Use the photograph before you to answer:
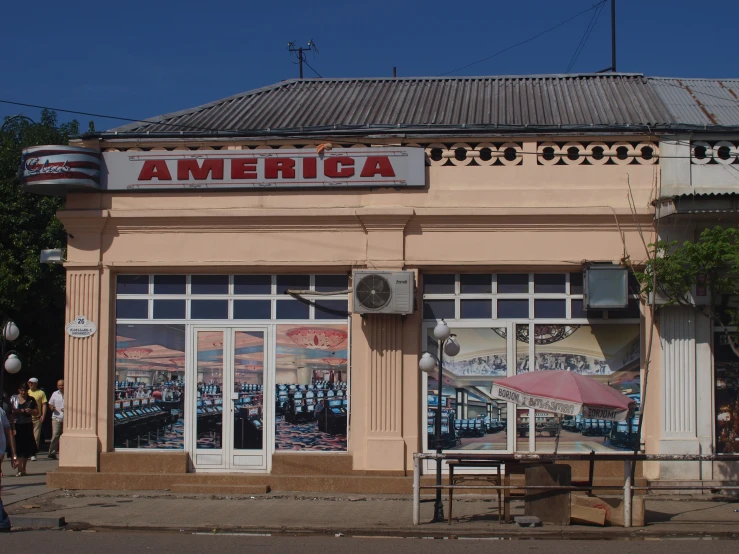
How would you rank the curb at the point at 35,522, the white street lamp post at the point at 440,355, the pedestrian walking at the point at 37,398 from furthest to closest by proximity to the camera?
the pedestrian walking at the point at 37,398 < the white street lamp post at the point at 440,355 < the curb at the point at 35,522

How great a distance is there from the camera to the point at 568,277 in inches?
538

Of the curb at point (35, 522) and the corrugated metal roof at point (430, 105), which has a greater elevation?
the corrugated metal roof at point (430, 105)

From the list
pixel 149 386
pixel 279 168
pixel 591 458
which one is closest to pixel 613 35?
pixel 279 168

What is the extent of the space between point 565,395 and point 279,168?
5.84 m

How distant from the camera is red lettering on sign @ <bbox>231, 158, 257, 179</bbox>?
13.9 meters

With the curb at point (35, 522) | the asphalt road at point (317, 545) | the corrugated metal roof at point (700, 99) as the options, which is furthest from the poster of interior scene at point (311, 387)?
the corrugated metal roof at point (700, 99)

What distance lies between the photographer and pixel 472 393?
539 inches

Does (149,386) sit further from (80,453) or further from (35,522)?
(35,522)

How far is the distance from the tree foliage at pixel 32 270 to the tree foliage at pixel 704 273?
12.8 metres

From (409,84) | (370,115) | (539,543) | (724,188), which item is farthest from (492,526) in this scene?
(409,84)

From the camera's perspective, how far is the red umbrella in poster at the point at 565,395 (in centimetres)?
1037

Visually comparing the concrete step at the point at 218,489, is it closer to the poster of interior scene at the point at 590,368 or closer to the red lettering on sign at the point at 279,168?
the poster of interior scene at the point at 590,368

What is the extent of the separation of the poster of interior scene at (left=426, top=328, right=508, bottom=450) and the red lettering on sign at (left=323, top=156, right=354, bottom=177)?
2.76m

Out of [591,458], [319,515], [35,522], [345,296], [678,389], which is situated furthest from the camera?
[345,296]
